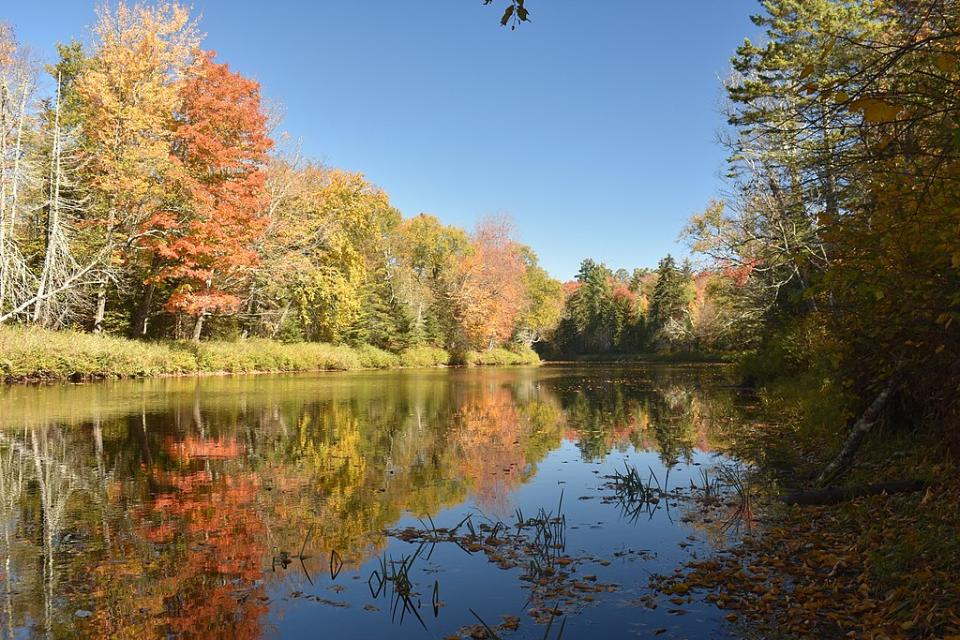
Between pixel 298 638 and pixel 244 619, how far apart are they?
0.45 m

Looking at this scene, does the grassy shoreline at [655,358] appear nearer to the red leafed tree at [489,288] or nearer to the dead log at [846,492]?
the red leafed tree at [489,288]

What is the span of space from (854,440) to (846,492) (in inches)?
37.1

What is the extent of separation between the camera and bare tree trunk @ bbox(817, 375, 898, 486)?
21.6ft

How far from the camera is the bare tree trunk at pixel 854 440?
6.58 m

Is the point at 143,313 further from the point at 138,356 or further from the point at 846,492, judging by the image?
the point at 846,492

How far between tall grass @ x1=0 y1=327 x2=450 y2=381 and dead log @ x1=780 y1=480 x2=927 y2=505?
22197mm

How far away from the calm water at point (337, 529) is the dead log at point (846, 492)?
3.17 ft

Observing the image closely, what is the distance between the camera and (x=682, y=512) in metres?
6.50

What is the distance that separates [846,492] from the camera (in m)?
5.98

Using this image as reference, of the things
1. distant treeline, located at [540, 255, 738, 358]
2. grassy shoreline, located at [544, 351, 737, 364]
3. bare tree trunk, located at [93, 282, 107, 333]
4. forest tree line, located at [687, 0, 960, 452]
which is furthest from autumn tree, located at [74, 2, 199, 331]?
distant treeline, located at [540, 255, 738, 358]

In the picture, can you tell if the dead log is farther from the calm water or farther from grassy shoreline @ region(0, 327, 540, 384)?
grassy shoreline @ region(0, 327, 540, 384)

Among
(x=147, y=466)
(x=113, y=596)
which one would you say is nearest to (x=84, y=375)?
(x=147, y=466)

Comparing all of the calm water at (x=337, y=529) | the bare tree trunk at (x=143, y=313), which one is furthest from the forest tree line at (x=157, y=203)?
the calm water at (x=337, y=529)

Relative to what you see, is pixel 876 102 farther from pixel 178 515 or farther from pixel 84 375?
pixel 84 375
